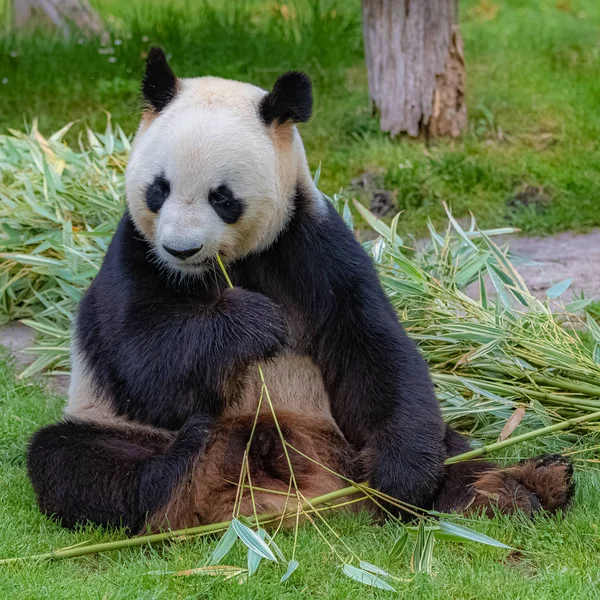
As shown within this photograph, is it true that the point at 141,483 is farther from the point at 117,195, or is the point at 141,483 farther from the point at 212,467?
the point at 117,195

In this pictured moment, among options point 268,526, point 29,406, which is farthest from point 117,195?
point 268,526

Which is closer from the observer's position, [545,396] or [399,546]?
[399,546]

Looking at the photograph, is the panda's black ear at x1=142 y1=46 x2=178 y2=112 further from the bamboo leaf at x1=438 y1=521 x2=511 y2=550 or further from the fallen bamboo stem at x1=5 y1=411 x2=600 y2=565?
the bamboo leaf at x1=438 y1=521 x2=511 y2=550

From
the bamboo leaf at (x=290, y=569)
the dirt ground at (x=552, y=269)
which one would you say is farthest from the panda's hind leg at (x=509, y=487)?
the dirt ground at (x=552, y=269)

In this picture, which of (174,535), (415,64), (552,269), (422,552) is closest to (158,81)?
(174,535)

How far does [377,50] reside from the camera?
23.9ft

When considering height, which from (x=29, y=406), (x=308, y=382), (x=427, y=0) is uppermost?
(x=427, y=0)

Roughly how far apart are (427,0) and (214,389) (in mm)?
4558

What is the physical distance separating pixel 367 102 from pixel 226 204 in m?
4.91

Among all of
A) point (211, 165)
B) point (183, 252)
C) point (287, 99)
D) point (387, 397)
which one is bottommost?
point (387, 397)

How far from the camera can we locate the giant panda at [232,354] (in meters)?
3.33

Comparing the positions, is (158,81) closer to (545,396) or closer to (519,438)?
(519,438)

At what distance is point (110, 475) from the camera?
133 inches

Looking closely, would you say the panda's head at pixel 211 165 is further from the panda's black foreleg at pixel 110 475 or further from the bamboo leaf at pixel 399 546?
the bamboo leaf at pixel 399 546
